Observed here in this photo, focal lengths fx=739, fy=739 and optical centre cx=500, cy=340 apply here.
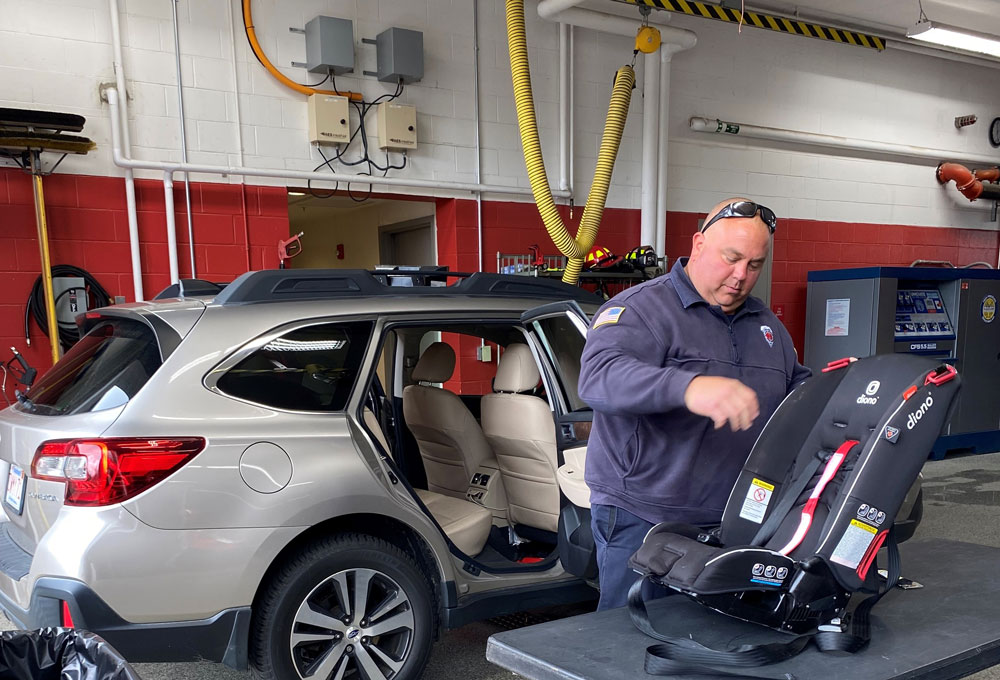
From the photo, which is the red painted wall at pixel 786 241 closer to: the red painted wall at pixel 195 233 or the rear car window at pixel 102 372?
the red painted wall at pixel 195 233

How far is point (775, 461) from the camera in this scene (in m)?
1.82

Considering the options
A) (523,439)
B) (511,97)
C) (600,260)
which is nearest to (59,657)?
(523,439)

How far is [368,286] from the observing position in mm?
2883

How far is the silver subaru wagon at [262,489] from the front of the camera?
215 centimetres

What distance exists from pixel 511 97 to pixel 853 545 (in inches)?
223

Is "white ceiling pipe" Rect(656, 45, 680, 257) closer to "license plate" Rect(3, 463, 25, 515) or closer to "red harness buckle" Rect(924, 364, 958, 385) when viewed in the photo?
"red harness buckle" Rect(924, 364, 958, 385)

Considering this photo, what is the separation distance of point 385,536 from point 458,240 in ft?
13.3

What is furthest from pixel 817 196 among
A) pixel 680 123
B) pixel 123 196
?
pixel 123 196

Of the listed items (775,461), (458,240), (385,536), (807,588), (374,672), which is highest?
(458,240)

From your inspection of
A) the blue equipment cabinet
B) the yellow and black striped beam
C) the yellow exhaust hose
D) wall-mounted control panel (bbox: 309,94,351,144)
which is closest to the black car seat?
the yellow exhaust hose

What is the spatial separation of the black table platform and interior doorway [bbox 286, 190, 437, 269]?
4873mm

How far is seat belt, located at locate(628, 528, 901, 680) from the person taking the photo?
1.43 m

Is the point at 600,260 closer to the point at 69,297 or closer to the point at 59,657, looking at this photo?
the point at 69,297

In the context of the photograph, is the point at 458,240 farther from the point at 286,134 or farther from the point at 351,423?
the point at 351,423
